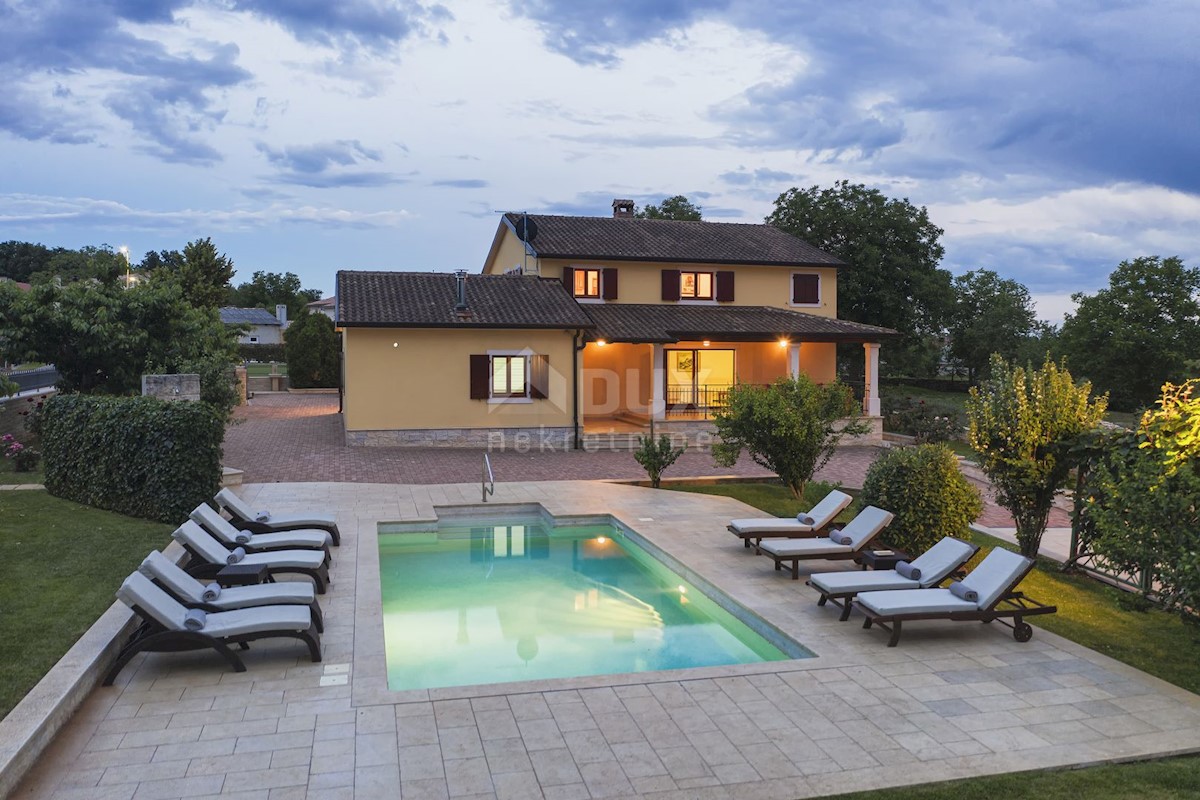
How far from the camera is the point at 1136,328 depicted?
41.1m

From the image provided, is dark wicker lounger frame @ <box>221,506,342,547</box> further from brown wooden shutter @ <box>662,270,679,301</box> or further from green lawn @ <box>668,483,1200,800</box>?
brown wooden shutter @ <box>662,270,679,301</box>

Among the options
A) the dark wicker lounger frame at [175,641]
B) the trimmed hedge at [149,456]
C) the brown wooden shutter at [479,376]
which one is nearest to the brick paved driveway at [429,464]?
the brown wooden shutter at [479,376]

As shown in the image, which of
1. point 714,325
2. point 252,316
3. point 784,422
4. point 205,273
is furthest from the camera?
point 252,316

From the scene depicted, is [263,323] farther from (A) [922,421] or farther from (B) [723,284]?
(A) [922,421]

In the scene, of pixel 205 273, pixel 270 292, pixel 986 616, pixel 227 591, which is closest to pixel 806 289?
pixel 986 616

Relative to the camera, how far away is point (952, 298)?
4216 cm

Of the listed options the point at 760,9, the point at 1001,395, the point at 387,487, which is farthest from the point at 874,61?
the point at 387,487

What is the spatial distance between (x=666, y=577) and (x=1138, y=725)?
19.6 feet

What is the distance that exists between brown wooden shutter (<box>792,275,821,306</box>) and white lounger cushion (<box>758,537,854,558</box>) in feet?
68.3

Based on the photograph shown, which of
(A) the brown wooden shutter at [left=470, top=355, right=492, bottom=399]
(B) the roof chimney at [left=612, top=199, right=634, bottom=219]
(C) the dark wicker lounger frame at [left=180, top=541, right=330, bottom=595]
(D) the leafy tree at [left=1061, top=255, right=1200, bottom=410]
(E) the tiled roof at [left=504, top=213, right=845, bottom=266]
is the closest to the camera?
(C) the dark wicker lounger frame at [left=180, top=541, right=330, bottom=595]

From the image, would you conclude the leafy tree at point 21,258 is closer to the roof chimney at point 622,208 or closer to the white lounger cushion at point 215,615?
the roof chimney at point 622,208

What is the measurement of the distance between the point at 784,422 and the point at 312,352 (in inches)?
1185

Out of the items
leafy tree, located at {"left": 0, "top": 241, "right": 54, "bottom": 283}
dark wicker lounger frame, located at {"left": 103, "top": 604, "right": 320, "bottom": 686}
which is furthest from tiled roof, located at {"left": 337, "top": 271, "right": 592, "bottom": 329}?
leafy tree, located at {"left": 0, "top": 241, "right": 54, "bottom": 283}

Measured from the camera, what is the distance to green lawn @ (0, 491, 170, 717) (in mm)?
6858
